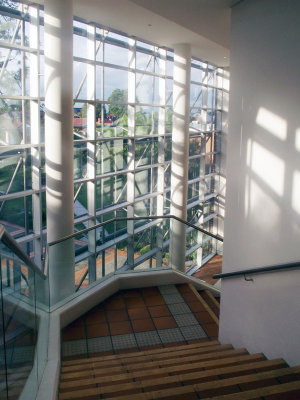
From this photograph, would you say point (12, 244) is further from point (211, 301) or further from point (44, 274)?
point (211, 301)

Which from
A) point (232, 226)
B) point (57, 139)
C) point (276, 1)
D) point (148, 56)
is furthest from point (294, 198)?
point (148, 56)

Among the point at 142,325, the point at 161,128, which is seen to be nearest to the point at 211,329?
the point at 142,325

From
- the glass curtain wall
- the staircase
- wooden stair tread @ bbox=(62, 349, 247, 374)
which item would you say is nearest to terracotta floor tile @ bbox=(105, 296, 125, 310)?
the glass curtain wall

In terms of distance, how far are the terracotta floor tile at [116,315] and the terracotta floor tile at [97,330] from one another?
165 mm

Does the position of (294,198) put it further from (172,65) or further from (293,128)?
(172,65)

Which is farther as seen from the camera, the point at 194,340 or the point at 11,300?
the point at 194,340

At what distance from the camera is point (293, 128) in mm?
3086

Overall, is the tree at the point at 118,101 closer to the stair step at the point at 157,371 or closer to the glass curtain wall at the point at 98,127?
the glass curtain wall at the point at 98,127

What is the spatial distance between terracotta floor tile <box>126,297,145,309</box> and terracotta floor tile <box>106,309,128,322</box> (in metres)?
0.15

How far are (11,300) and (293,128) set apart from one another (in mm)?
2272

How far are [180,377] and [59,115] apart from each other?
499 centimetres

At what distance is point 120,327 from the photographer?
4.46m

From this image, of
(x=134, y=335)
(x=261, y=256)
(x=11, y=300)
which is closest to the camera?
(x=11, y=300)

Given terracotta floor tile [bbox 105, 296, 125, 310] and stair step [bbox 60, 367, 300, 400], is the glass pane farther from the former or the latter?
stair step [bbox 60, 367, 300, 400]
